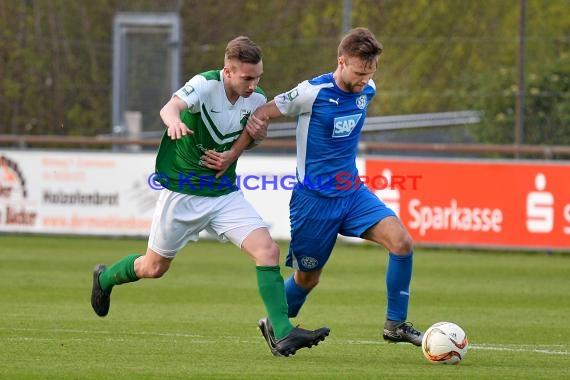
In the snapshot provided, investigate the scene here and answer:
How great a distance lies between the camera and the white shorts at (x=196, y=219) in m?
8.47

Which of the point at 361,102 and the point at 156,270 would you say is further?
the point at 156,270

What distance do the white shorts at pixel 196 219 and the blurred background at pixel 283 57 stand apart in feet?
33.6

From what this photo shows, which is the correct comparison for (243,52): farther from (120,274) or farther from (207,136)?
(120,274)

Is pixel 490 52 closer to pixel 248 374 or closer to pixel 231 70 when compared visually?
pixel 231 70

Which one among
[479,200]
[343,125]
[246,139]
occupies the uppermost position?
[343,125]

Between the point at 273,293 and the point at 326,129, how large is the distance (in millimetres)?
1232

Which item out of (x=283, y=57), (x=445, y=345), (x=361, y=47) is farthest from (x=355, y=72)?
(x=283, y=57)

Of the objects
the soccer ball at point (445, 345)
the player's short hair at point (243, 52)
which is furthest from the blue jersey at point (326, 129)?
the soccer ball at point (445, 345)

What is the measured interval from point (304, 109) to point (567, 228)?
327 inches

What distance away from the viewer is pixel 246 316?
10.7m

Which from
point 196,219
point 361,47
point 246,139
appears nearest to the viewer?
point 361,47

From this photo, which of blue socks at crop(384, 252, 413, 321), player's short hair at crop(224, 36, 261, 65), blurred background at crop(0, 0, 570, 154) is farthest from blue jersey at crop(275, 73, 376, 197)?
blurred background at crop(0, 0, 570, 154)

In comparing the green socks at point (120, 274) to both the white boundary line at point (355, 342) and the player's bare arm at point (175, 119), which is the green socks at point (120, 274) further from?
the player's bare arm at point (175, 119)

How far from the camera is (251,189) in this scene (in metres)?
17.3
